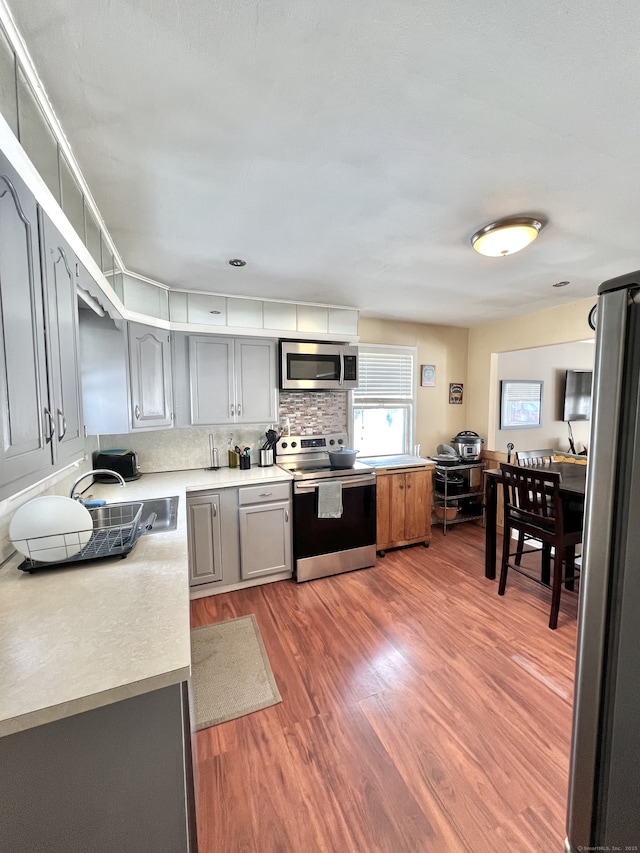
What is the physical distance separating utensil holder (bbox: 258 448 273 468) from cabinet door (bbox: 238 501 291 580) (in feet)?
1.72

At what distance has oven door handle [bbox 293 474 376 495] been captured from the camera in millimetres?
2924

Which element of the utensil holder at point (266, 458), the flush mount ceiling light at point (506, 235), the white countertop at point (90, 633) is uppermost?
the flush mount ceiling light at point (506, 235)

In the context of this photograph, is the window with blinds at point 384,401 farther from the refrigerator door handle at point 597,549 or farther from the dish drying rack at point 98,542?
the refrigerator door handle at point 597,549

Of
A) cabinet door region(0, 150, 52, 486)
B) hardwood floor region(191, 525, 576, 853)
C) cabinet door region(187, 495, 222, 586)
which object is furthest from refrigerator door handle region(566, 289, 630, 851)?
cabinet door region(187, 495, 222, 586)

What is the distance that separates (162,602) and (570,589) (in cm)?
324

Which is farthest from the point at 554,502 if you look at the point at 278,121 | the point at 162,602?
the point at 278,121

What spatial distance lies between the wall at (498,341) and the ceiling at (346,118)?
130 cm

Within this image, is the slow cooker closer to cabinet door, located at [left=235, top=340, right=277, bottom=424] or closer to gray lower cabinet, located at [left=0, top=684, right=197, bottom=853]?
cabinet door, located at [left=235, top=340, right=277, bottom=424]

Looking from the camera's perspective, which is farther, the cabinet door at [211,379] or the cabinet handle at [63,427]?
the cabinet door at [211,379]

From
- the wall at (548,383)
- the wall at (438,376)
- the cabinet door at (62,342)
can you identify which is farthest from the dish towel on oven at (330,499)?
the wall at (548,383)

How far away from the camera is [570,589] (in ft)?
9.52

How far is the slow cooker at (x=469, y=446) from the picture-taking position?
165 inches

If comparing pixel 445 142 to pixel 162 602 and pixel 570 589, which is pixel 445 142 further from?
pixel 570 589

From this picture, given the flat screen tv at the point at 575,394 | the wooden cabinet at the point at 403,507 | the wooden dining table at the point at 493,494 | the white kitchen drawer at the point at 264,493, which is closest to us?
the wooden dining table at the point at 493,494
